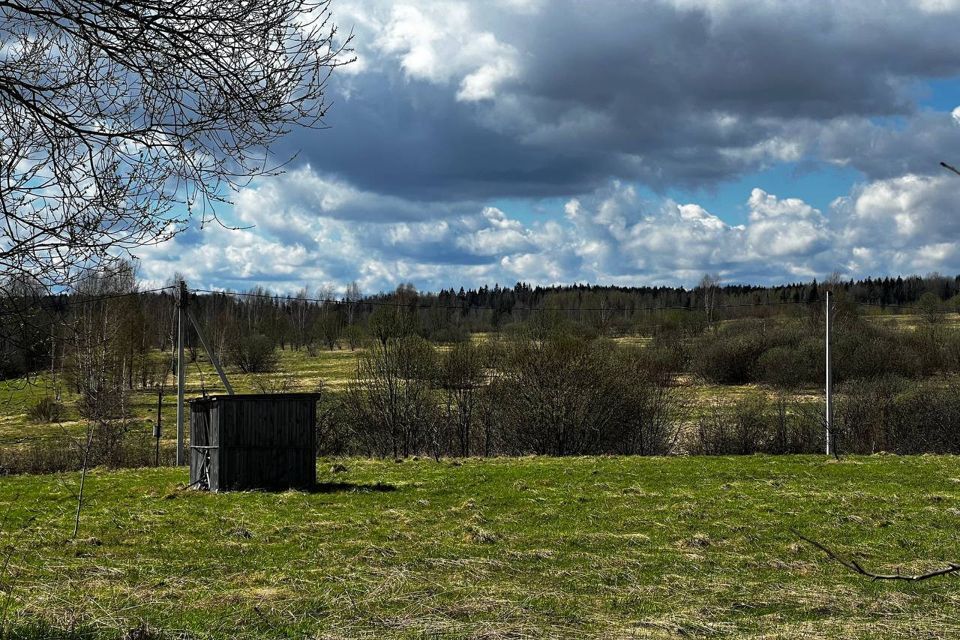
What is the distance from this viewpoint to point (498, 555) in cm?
1016

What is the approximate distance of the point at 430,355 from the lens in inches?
1131

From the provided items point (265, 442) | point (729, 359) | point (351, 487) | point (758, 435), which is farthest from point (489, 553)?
point (729, 359)

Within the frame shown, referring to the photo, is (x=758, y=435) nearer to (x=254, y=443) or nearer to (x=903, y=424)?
(x=903, y=424)

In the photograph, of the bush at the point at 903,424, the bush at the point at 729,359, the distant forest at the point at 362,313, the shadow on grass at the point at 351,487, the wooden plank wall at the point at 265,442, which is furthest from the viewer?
the bush at the point at 729,359

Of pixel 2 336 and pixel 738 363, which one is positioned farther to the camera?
pixel 738 363

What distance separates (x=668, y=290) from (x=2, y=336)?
11999cm

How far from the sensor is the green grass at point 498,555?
22.7ft

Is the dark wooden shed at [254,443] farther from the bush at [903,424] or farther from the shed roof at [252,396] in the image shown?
the bush at [903,424]

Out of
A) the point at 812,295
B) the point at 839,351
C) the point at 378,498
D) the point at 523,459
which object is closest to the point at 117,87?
the point at 378,498

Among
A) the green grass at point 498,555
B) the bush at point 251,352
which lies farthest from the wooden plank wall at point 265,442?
the bush at point 251,352

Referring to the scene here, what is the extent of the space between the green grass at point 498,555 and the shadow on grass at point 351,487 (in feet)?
0.25

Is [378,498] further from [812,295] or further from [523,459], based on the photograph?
[812,295]

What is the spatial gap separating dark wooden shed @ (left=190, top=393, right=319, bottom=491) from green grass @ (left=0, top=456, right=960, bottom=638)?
2.27 feet

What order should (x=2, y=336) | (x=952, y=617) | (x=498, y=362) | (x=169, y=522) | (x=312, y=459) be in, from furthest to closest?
1. (x=498, y=362)
2. (x=312, y=459)
3. (x=169, y=522)
4. (x=952, y=617)
5. (x=2, y=336)
